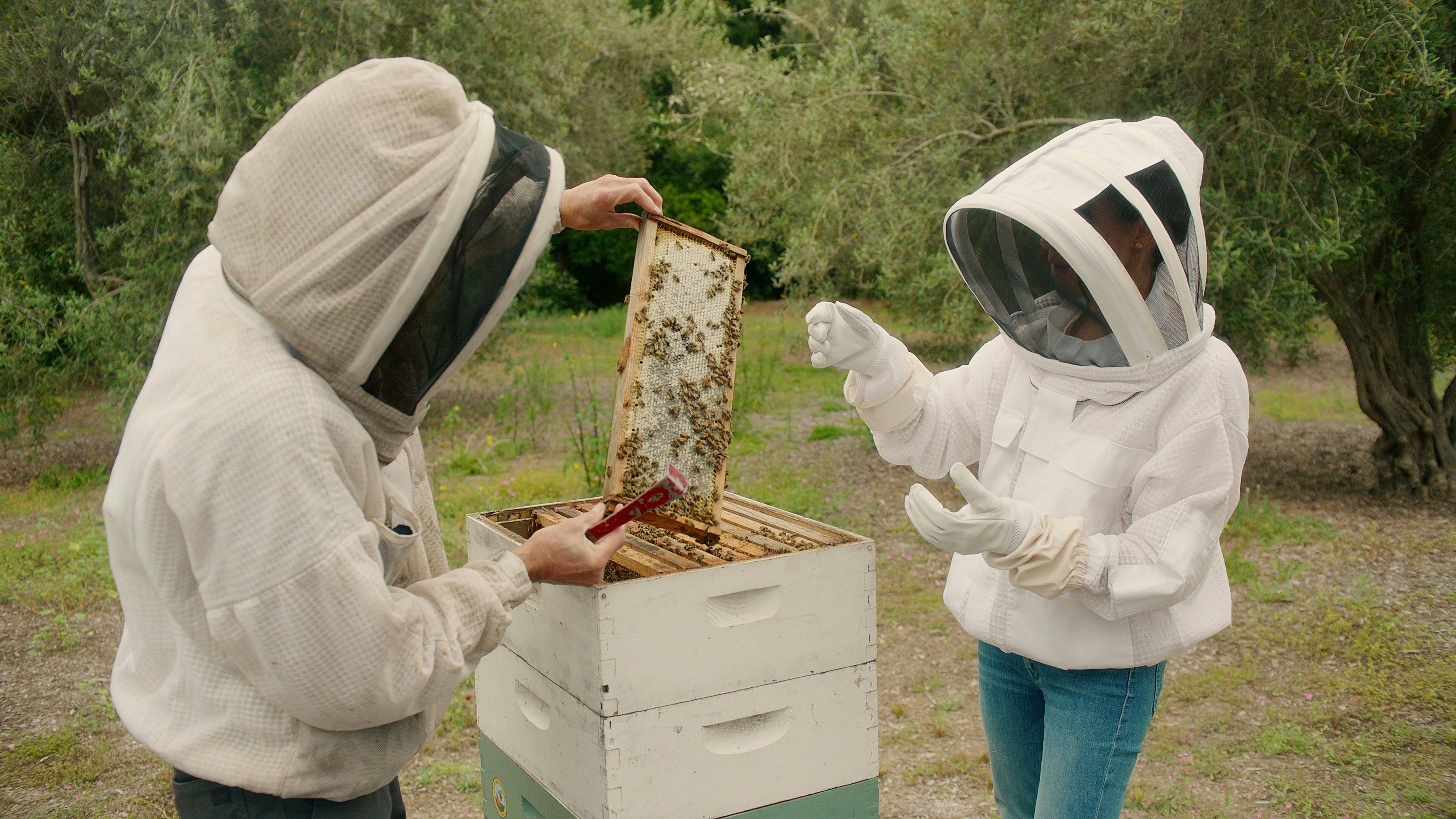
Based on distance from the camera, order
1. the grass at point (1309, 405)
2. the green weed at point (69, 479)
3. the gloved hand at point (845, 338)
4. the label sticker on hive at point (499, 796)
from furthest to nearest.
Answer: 1. the grass at point (1309, 405)
2. the green weed at point (69, 479)
3. the label sticker on hive at point (499, 796)
4. the gloved hand at point (845, 338)

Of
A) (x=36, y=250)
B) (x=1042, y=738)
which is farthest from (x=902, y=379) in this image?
(x=36, y=250)

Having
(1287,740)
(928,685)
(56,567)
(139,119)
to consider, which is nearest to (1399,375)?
(1287,740)

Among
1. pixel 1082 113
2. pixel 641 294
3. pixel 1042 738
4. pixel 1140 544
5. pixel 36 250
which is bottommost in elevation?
pixel 36 250

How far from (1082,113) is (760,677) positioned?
574cm

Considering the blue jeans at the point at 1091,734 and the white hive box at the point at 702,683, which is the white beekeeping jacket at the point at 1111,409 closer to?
the blue jeans at the point at 1091,734

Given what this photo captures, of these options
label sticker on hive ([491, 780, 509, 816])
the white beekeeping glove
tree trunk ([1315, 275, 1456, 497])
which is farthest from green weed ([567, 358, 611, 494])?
tree trunk ([1315, 275, 1456, 497])

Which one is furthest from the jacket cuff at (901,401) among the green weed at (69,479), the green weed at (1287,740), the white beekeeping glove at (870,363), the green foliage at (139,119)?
the green weed at (69,479)

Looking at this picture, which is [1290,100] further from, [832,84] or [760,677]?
[760,677]

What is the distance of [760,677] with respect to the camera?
89.7 inches

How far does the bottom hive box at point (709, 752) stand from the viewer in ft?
7.03

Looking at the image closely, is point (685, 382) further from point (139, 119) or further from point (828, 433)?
point (139, 119)

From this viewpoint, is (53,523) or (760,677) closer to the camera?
(760,677)

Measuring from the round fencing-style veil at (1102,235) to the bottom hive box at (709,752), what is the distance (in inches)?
35.8

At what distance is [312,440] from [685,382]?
1.17 meters
